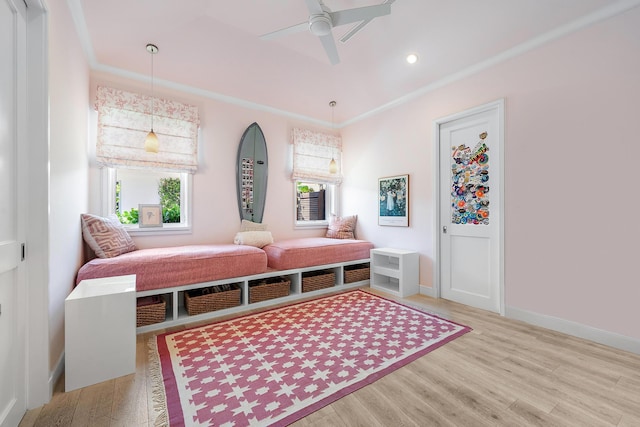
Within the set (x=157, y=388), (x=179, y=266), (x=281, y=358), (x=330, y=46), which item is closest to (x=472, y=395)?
(x=281, y=358)

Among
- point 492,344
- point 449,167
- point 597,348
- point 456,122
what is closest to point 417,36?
point 456,122

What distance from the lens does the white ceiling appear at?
91.2 inches

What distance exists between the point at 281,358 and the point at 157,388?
0.79 meters

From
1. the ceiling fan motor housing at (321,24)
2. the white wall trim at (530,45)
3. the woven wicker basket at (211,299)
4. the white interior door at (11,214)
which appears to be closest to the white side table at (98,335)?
the white interior door at (11,214)

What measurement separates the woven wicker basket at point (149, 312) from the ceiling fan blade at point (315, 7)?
9.18ft

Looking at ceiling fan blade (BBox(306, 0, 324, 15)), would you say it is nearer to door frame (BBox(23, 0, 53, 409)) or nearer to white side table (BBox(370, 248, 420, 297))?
door frame (BBox(23, 0, 53, 409))

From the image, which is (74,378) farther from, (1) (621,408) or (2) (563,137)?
(2) (563,137)

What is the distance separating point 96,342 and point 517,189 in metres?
3.74

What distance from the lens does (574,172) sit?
7.85ft

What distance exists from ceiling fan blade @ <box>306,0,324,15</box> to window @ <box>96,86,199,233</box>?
2.20 m

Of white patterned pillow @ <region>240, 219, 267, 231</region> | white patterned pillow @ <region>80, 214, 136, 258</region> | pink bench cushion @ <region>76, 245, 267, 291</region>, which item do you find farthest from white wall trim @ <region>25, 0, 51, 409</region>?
white patterned pillow @ <region>240, 219, 267, 231</region>

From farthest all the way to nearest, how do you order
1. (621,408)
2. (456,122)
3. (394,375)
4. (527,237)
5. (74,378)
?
(456,122) → (527,237) → (394,375) → (74,378) → (621,408)

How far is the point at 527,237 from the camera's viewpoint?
105 inches

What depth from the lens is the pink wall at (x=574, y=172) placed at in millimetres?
2143
